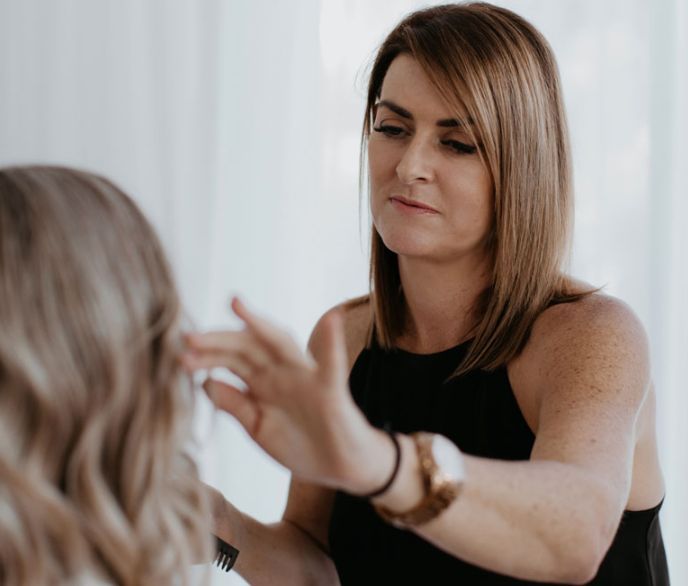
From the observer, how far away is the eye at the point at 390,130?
62.3 inches

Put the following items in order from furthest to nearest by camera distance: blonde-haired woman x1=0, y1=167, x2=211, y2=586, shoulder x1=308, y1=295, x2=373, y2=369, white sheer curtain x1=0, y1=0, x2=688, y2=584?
white sheer curtain x1=0, y1=0, x2=688, y2=584 < shoulder x1=308, y1=295, x2=373, y2=369 < blonde-haired woman x1=0, y1=167, x2=211, y2=586

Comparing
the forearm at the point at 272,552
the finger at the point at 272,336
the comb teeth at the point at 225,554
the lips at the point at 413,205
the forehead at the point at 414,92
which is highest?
the forehead at the point at 414,92

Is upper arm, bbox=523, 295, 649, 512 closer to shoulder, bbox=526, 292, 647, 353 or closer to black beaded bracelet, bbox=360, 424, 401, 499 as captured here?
shoulder, bbox=526, 292, 647, 353

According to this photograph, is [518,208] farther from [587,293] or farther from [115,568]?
[115,568]

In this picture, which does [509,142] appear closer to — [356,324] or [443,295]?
[443,295]

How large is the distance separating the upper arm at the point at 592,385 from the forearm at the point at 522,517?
5 cm

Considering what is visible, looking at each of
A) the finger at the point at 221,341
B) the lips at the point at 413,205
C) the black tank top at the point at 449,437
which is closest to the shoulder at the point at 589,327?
the black tank top at the point at 449,437

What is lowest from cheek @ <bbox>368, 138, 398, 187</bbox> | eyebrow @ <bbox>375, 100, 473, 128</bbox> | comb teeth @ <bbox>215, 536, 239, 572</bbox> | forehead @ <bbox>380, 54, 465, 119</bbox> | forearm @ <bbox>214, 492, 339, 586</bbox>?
forearm @ <bbox>214, 492, 339, 586</bbox>

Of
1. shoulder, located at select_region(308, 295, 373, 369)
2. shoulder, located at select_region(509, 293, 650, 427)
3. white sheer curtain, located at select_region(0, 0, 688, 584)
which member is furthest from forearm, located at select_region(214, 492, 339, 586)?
white sheer curtain, located at select_region(0, 0, 688, 584)

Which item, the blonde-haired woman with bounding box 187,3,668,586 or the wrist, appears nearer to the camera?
the wrist

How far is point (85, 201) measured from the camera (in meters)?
0.98

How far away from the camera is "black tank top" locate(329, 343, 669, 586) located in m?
1.49

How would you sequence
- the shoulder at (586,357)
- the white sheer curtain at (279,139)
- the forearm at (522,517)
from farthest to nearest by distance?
the white sheer curtain at (279,139)
the shoulder at (586,357)
the forearm at (522,517)

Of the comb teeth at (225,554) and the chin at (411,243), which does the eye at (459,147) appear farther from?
the comb teeth at (225,554)
